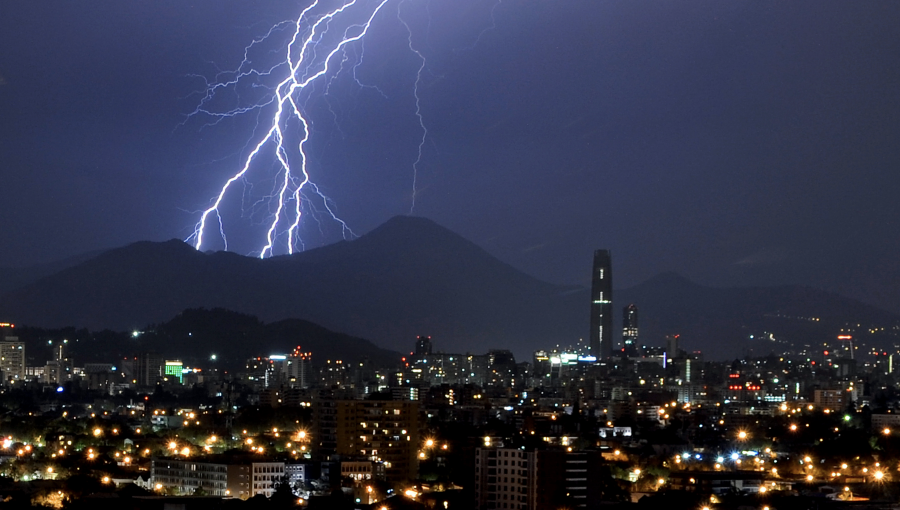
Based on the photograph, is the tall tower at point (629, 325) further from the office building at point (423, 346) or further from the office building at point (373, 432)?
the office building at point (373, 432)

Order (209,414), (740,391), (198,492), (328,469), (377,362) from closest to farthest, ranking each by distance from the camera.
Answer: (198,492), (328,469), (209,414), (740,391), (377,362)

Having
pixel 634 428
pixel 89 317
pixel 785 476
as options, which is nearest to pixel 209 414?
pixel 634 428

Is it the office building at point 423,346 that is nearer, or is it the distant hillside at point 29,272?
the office building at point 423,346

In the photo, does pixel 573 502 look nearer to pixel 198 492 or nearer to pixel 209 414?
pixel 198 492

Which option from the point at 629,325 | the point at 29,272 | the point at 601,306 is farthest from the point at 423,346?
the point at 29,272

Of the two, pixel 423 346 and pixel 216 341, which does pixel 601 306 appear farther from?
pixel 216 341

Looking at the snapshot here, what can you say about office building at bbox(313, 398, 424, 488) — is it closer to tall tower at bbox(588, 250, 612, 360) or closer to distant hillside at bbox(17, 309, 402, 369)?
distant hillside at bbox(17, 309, 402, 369)

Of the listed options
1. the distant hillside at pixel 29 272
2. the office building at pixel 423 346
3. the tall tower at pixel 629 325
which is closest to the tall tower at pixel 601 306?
the tall tower at pixel 629 325

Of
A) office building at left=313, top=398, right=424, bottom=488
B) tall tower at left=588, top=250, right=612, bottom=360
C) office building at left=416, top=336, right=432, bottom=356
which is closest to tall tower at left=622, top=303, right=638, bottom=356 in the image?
tall tower at left=588, top=250, right=612, bottom=360
